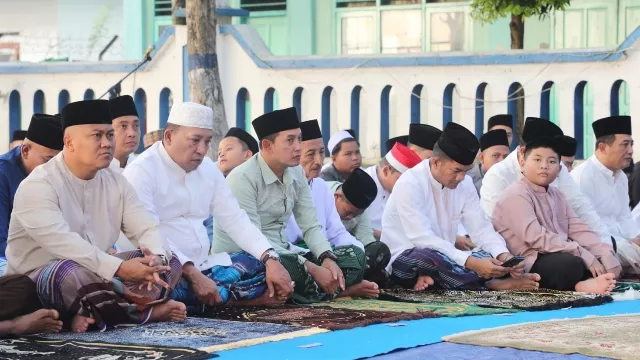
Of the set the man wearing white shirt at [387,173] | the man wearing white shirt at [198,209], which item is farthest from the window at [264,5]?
the man wearing white shirt at [198,209]

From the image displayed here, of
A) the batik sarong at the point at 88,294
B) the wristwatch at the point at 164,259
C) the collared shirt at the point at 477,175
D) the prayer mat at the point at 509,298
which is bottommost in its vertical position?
the prayer mat at the point at 509,298

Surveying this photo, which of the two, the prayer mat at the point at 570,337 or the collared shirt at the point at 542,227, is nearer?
the prayer mat at the point at 570,337

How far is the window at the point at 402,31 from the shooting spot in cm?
1533

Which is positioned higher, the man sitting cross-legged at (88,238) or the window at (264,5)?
the window at (264,5)

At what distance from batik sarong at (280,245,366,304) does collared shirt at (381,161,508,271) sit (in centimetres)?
52

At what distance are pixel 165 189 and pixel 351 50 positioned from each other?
900 centimetres

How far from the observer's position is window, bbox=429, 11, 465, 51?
49.4ft

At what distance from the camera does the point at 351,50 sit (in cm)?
1548

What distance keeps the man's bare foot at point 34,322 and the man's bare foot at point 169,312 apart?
1.78 feet

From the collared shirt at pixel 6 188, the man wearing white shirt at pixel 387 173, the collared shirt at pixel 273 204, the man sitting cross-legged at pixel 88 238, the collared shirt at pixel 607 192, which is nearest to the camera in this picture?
the man sitting cross-legged at pixel 88 238

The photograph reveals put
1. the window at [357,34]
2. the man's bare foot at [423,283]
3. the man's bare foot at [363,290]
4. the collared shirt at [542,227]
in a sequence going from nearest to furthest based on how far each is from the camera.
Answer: the man's bare foot at [363,290] < the man's bare foot at [423,283] < the collared shirt at [542,227] < the window at [357,34]

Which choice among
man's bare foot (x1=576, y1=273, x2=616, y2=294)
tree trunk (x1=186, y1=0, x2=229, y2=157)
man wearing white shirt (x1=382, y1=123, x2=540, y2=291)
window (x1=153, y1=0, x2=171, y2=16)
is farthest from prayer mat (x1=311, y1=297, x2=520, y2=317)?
window (x1=153, y1=0, x2=171, y2=16)

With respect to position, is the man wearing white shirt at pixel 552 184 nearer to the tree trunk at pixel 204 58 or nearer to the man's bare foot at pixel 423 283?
the man's bare foot at pixel 423 283

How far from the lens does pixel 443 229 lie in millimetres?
8117
